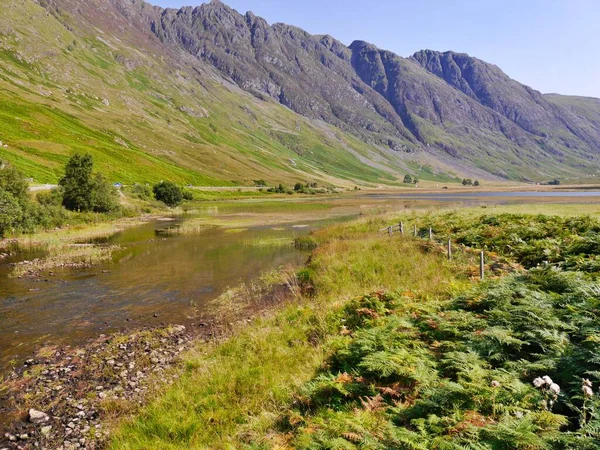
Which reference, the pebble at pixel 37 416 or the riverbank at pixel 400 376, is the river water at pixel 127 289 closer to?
the pebble at pixel 37 416

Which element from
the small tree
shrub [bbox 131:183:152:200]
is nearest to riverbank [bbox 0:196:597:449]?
the small tree

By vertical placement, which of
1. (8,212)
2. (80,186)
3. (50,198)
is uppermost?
(80,186)

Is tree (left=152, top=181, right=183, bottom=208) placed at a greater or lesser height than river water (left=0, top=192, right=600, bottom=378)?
greater

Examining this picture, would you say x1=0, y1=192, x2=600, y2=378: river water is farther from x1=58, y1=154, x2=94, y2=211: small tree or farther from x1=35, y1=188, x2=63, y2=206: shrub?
x1=58, y1=154, x2=94, y2=211: small tree

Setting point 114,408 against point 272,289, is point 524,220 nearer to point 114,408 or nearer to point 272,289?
point 272,289

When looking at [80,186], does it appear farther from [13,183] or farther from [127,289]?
[127,289]

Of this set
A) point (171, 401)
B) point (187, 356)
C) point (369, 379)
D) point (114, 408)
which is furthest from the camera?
point (187, 356)

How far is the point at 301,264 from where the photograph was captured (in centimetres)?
3288

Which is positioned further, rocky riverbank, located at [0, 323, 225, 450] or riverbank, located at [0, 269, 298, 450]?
riverbank, located at [0, 269, 298, 450]

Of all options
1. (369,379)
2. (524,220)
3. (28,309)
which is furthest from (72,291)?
(524,220)

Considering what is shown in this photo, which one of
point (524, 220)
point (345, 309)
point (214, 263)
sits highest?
point (524, 220)

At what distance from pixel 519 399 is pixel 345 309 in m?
8.12

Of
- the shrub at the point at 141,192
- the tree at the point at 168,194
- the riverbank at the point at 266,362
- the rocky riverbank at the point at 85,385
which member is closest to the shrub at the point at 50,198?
the shrub at the point at 141,192

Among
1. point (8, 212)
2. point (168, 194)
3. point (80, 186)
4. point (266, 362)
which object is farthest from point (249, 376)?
point (168, 194)
